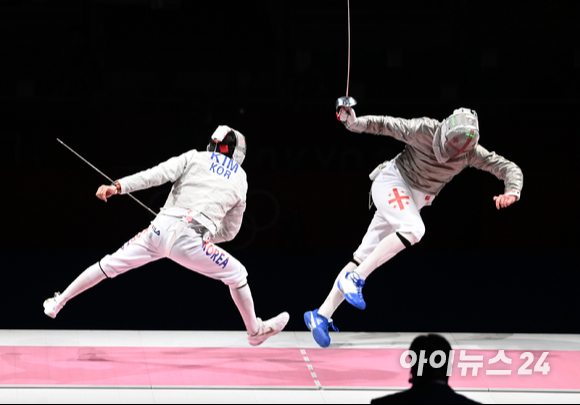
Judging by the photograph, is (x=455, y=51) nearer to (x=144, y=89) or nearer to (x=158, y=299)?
(x=144, y=89)

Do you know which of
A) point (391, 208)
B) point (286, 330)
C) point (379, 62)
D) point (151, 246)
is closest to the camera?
point (151, 246)

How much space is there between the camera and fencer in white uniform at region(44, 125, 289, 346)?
3.95 meters

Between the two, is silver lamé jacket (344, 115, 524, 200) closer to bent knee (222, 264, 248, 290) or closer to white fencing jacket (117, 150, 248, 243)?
white fencing jacket (117, 150, 248, 243)

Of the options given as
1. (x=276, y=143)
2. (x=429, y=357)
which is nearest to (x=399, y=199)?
(x=429, y=357)

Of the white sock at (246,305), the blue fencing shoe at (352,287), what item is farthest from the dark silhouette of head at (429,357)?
the white sock at (246,305)

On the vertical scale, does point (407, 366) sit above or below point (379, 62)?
below

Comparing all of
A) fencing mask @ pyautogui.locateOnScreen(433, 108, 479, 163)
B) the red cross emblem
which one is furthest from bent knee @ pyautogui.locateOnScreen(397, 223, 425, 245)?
fencing mask @ pyautogui.locateOnScreen(433, 108, 479, 163)

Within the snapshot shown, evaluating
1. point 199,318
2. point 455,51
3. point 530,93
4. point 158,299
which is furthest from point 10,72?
point 530,93

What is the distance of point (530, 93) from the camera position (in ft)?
27.7

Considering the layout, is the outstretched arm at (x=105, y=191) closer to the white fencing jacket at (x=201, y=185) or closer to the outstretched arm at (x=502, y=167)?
the white fencing jacket at (x=201, y=185)

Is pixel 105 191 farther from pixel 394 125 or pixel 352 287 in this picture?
pixel 394 125

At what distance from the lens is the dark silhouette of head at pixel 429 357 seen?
2.12 meters

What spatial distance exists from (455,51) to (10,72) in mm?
5083

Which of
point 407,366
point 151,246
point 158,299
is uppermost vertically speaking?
point 151,246
